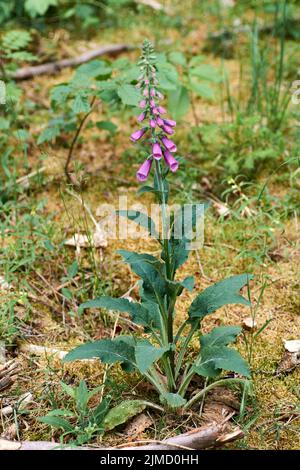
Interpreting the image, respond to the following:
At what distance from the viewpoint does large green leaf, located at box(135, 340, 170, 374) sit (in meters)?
2.04

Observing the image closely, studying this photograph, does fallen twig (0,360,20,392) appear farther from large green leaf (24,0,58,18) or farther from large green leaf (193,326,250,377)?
large green leaf (24,0,58,18)

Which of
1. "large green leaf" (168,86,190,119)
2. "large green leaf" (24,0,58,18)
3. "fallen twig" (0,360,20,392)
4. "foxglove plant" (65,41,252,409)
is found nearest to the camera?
"foxglove plant" (65,41,252,409)

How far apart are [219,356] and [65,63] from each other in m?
3.45

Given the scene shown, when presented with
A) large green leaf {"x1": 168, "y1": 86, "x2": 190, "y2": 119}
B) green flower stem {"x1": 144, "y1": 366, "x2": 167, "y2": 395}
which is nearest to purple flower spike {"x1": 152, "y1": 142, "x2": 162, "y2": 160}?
green flower stem {"x1": 144, "y1": 366, "x2": 167, "y2": 395}

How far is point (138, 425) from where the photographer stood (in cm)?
227

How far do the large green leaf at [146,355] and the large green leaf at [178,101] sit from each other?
6.70ft

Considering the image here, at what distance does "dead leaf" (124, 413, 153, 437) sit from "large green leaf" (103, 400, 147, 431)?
4 cm

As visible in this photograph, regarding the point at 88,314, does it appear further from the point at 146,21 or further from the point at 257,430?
the point at 146,21

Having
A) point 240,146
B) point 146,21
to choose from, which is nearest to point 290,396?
point 240,146

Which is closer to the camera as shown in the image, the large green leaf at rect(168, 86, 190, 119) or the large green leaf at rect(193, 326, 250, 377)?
the large green leaf at rect(193, 326, 250, 377)

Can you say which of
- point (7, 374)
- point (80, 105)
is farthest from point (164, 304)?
point (80, 105)

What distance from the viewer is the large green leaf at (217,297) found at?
7.44 feet

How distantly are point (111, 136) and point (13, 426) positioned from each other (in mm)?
2376

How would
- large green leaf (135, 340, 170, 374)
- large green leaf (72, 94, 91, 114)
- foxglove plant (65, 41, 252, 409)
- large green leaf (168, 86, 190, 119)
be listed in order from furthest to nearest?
large green leaf (168, 86, 190, 119) < large green leaf (72, 94, 91, 114) < foxglove plant (65, 41, 252, 409) < large green leaf (135, 340, 170, 374)
